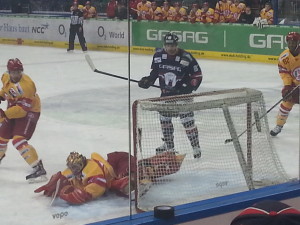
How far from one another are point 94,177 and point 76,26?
696 mm

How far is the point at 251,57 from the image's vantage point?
500 cm

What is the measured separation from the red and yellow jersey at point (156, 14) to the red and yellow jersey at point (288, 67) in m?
1.21

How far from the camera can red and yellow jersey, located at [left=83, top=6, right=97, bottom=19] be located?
2.21m

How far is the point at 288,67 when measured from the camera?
12.9ft

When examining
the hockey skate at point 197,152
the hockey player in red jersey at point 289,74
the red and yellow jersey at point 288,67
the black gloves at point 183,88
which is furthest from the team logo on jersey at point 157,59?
the red and yellow jersey at point 288,67

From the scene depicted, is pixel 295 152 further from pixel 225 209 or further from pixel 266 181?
pixel 225 209

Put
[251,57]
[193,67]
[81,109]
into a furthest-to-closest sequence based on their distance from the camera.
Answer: [251,57] < [81,109] < [193,67]

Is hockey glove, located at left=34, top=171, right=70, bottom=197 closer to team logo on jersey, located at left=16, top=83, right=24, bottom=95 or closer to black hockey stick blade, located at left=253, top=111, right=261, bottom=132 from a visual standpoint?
team logo on jersey, located at left=16, top=83, right=24, bottom=95

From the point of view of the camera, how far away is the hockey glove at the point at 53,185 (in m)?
2.44

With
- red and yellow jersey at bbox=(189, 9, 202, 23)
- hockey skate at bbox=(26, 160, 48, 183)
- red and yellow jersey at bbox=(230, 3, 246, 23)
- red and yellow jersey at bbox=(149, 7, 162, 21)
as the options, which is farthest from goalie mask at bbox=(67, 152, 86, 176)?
red and yellow jersey at bbox=(230, 3, 246, 23)

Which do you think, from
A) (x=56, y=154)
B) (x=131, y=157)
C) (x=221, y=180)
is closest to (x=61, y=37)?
(x=131, y=157)

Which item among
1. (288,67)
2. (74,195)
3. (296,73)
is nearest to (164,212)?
(74,195)

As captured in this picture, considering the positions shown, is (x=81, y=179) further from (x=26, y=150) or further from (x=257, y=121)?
(x=257, y=121)

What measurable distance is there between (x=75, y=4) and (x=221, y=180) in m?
1.04
